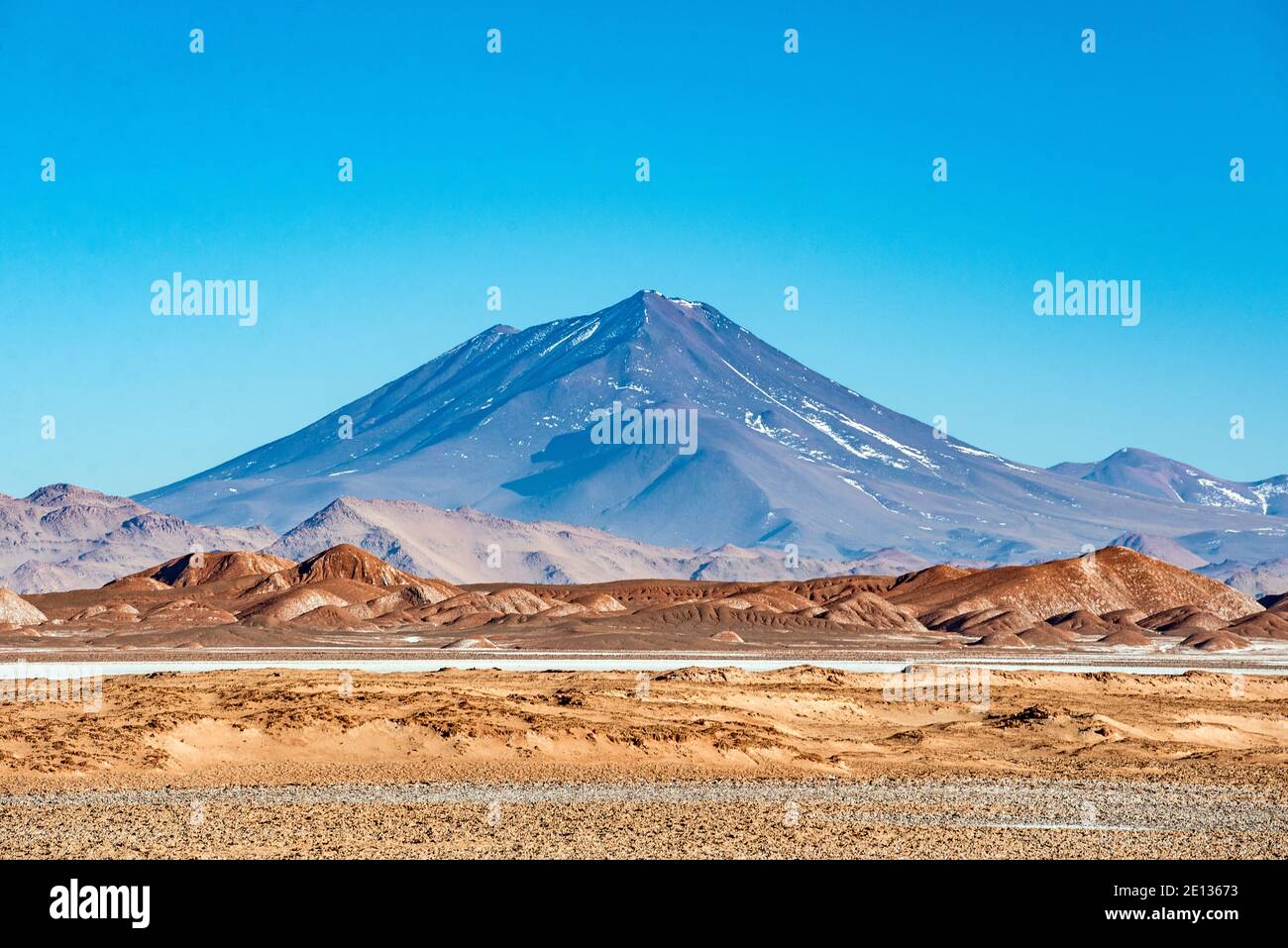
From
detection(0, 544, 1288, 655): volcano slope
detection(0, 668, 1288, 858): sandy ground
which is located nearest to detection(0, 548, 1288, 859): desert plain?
detection(0, 668, 1288, 858): sandy ground

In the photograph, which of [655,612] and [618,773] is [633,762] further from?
[655,612]

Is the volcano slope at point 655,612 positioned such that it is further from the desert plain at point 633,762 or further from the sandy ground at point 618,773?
the sandy ground at point 618,773

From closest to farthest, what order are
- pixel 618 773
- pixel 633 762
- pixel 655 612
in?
1. pixel 618 773
2. pixel 633 762
3. pixel 655 612

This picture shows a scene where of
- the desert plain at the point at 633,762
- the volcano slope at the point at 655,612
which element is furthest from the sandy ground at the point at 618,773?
the volcano slope at the point at 655,612

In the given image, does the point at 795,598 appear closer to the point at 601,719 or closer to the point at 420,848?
the point at 601,719

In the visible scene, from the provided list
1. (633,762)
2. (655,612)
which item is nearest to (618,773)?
(633,762)
